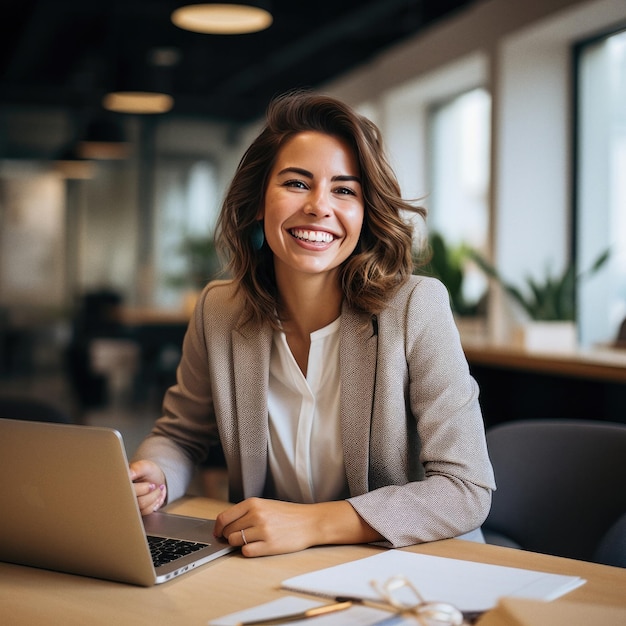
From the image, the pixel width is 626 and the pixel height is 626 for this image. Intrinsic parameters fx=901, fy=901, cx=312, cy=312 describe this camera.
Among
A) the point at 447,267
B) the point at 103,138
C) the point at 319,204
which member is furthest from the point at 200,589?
the point at 103,138

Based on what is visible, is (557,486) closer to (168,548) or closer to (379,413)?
(379,413)

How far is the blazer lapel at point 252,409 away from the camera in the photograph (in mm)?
1791

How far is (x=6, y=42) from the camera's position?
7934 mm

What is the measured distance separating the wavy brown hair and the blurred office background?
2187 millimetres

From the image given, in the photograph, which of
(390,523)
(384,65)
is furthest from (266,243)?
(384,65)

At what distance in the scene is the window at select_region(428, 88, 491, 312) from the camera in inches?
226

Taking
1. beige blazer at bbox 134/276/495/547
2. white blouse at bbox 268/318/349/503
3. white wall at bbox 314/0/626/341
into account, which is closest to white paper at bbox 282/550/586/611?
beige blazer at bbox 134/276/495/547

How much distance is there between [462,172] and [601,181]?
160 cm

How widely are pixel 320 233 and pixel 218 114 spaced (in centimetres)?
814

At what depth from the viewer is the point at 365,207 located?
6.14 feet

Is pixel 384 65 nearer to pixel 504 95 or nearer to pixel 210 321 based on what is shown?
pixel 504 95

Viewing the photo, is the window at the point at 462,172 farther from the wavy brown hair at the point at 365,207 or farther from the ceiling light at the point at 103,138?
the wavy brown hair at the point at 365,207

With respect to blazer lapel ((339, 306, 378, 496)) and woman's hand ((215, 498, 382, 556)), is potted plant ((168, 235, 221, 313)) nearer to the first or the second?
blazer lapel ((339, 306, 378, 496))

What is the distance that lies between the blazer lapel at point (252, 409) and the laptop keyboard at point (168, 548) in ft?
1.16
